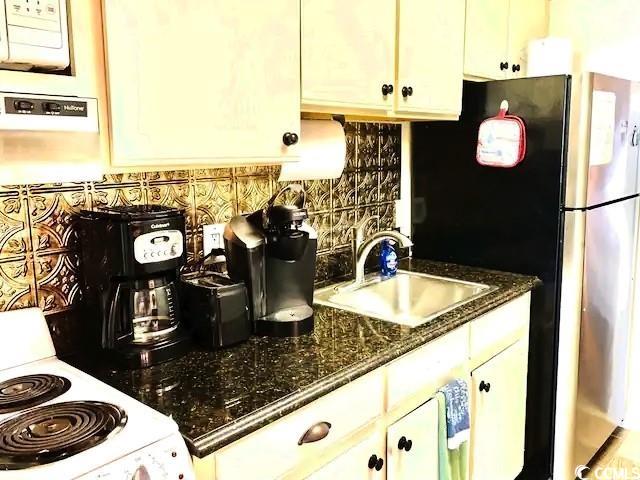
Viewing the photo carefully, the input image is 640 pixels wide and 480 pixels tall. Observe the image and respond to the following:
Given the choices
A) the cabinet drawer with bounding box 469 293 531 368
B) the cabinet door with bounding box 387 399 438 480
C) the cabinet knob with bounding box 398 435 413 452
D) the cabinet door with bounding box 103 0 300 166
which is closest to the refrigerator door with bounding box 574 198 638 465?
the cabinet drawer with bounding box 469 293 531 368

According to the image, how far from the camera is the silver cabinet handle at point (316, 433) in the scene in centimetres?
124

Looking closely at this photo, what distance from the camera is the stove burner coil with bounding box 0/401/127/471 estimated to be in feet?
3.00

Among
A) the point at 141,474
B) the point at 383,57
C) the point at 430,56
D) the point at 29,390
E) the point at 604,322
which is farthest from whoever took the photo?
the point at 604,322

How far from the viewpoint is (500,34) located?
2.33 metres

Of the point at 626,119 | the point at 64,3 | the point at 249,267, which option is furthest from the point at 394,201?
the point at 64,3

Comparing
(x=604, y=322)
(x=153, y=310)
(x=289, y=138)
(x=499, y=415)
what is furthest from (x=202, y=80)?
(x=604, y=322)

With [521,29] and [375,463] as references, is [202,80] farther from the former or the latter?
[521,29]

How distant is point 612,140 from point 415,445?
1409 mm

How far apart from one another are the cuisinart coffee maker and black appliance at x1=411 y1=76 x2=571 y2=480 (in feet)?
3.19

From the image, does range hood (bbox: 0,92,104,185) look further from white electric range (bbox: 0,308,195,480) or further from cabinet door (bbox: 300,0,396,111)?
cabinet door (bbox: 300,0,396,111)

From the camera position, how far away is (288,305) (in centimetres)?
160

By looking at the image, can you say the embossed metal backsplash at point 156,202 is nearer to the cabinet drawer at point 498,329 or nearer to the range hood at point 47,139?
the range hood at point 47,139

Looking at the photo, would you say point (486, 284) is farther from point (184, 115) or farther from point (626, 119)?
point (184, 115)

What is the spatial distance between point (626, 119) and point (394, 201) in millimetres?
965
